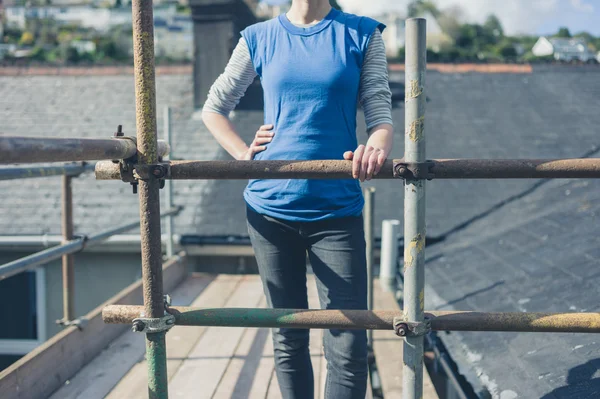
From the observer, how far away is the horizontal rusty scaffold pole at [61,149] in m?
1.20

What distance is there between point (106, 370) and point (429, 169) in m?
2.17

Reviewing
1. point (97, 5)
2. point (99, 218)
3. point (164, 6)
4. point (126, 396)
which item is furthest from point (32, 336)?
point (97, 5)

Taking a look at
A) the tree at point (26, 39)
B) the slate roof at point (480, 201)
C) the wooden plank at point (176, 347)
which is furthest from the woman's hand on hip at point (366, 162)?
the tree at point (26, 39)

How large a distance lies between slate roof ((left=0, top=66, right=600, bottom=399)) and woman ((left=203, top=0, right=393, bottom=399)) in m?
1.01

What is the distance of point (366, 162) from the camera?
1537 millimetres

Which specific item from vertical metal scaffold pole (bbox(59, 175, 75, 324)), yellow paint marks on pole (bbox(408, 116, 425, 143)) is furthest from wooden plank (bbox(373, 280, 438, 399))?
vertical metal scaffold pole (bbox(59, 175, 75, 324))

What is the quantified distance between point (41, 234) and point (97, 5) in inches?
4987

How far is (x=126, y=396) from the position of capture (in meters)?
2.68

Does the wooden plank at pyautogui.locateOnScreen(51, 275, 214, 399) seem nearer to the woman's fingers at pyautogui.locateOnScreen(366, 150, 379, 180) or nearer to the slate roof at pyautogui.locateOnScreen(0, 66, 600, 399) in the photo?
the slate roof at pyautogui.locateOnScreen(0, 66, 600, 399)

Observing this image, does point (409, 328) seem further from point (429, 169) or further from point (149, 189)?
point (149, 189)

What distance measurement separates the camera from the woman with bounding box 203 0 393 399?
5.94 ft

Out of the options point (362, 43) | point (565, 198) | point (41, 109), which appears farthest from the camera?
point (41, 109)

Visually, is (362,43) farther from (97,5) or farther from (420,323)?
(97,5)

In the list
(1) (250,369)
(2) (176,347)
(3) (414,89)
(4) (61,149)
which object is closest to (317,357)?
(1) (250,369)
